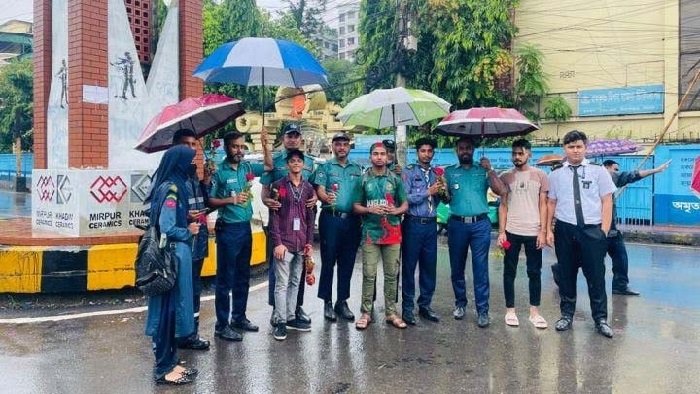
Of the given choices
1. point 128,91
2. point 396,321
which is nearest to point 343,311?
point 396,321

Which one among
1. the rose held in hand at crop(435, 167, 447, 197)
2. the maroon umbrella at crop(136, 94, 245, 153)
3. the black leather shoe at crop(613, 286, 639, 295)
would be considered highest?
the maroon umbrella at crop(136, 94, 245, 153)

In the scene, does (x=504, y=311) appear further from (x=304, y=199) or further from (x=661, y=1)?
(x=661, y=1)

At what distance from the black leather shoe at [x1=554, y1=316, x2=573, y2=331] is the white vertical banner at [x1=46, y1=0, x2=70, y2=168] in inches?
227

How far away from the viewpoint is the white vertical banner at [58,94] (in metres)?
7.27

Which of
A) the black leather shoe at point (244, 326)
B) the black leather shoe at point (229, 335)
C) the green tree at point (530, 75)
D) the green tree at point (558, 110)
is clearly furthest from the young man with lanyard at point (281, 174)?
the green tree at point (558, 110)

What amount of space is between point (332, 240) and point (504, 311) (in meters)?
2.03

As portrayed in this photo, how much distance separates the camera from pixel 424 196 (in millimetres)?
5754

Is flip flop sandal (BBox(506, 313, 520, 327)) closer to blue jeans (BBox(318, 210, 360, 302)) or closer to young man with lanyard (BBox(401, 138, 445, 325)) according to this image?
young man with lanyard (BBox(401, 138, 445, 325))

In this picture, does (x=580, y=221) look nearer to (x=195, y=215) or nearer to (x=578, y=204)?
(x=578, y=204)

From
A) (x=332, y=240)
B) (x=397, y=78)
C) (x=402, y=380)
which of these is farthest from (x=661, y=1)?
(x=402, y=380)

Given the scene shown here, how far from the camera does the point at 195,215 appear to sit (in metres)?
4.59

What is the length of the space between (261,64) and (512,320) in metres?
3.30

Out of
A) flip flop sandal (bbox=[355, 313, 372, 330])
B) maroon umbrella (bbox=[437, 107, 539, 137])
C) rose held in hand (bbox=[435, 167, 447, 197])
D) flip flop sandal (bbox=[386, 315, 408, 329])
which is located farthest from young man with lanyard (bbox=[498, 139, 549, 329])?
flip flop sandal (bbox=[355, 313, 372, 330])

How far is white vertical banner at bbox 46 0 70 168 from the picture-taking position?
727cm
